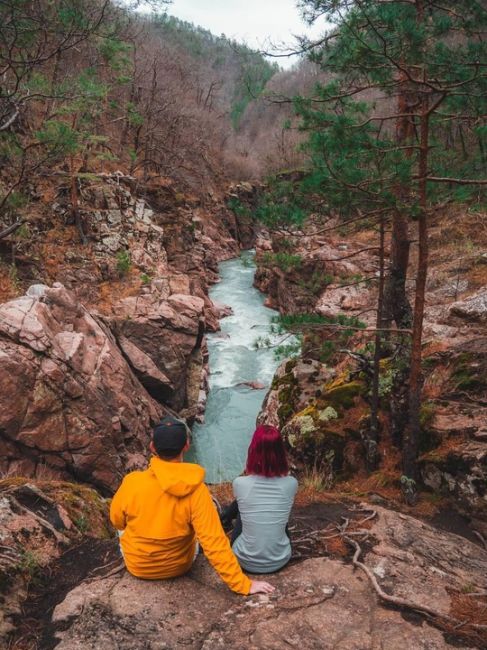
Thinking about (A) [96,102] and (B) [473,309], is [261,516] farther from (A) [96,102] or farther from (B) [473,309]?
(A) [96,102]

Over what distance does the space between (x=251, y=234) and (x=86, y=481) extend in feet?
121

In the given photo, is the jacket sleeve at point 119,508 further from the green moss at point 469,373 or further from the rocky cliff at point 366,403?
the green moss at point 469,373

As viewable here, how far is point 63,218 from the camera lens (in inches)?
755

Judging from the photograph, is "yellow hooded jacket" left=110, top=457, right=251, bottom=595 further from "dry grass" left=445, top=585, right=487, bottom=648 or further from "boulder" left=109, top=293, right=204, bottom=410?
"boulder" left=109, top=293, right=204, bottom=410

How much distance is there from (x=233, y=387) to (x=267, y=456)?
14.2m

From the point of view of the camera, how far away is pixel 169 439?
3168mm

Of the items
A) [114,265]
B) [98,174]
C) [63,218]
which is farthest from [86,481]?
[98,174]

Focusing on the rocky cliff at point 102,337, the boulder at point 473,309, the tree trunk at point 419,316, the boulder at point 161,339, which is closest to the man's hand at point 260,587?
the tree trunk at point 419,316

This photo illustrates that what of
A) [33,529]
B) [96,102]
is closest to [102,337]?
[96,102]

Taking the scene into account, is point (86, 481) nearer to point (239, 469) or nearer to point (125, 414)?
point (125, 414)

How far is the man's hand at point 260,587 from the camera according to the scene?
10.7ft

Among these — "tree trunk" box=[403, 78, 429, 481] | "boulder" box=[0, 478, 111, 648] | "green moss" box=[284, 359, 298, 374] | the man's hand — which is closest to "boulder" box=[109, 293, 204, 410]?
"green moss" box=[284, 359, 298, 374]

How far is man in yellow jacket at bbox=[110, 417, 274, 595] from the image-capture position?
3.15m

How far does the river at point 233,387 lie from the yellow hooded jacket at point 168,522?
4.25m
